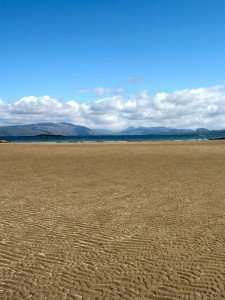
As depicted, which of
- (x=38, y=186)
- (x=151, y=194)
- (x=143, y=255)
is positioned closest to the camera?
(x=143, y=255)

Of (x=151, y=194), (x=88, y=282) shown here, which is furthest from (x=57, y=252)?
(x=151, y=194)

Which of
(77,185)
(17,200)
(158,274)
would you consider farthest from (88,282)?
(77,185)

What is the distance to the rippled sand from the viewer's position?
5.70 meters

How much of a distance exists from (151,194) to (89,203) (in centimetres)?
287

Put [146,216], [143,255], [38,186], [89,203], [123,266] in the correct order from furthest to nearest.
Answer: [38,186], [89,203], [146,216], [143,255], [123,266]

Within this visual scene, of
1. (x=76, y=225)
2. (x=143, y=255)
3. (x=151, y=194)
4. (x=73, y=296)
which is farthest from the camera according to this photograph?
(x=151, y=194)

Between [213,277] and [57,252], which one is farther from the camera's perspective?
[57,252]

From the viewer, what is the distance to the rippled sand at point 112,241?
570 centimetres

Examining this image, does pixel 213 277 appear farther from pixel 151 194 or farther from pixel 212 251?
pixel 151 194

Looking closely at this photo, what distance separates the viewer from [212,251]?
283 inches

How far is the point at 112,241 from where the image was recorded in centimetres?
789

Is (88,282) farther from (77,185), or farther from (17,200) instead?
(77,185)

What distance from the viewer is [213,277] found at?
601 cm

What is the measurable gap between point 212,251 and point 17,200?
25.8ft
